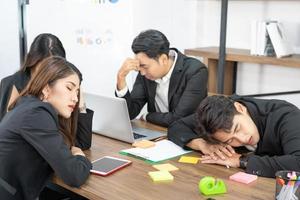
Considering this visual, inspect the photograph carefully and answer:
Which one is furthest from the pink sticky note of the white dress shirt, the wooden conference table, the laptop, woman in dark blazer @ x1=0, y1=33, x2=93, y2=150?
woman in dark blazer @ x1=0, y1=33, x2=93, y2=150

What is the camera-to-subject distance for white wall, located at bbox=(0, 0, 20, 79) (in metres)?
4.81

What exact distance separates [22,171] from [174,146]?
2.29ft

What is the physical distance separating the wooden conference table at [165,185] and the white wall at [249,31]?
1882mm

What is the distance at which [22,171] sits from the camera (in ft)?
5.38

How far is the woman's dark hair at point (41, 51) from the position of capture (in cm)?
237

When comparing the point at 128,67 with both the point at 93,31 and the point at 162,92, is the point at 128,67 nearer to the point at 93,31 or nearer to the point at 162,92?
the point at 162,92

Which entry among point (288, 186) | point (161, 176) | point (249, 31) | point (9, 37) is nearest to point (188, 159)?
point (161, 176)

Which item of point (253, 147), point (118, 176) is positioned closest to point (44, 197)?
point (118, 176)

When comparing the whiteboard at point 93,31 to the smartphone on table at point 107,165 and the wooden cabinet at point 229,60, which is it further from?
the smartphone on table at point 107,165

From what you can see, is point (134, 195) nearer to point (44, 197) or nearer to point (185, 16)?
point (44, 197)

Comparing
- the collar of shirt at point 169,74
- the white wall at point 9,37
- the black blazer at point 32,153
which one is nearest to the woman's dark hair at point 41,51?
the collar of shirt at point 169,74

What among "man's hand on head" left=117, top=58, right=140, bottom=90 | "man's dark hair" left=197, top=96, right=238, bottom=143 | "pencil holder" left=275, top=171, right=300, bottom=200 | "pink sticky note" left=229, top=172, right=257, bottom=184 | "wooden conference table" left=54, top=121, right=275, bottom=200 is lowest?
"wooden conference table" left=54, top=121, right=275, bottom=200

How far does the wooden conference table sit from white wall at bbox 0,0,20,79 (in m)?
3.54

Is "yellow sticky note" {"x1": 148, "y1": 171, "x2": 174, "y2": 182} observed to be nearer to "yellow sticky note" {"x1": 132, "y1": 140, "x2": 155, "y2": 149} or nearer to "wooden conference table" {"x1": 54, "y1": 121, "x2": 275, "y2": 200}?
"wooden conference table" {"x1": 54, "y1": 121, "x2": 275, "y2": 200}
